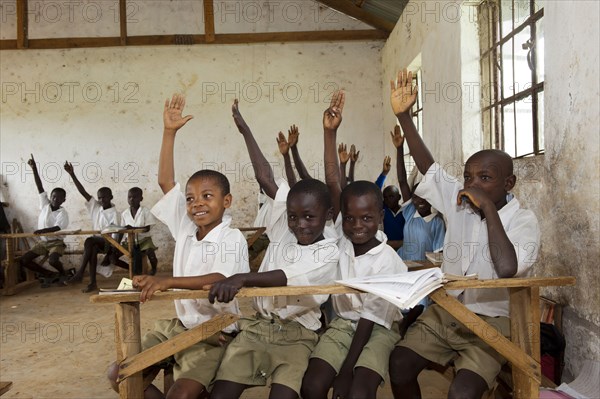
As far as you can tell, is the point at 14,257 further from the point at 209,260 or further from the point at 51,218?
the point at 209,260

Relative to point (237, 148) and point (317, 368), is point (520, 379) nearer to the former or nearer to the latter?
point (317, 368)

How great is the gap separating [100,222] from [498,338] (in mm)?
6202

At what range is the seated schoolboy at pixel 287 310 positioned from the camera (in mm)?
1855

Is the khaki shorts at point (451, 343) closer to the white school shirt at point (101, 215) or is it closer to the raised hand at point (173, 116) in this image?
the raised hand at point (173, 116)

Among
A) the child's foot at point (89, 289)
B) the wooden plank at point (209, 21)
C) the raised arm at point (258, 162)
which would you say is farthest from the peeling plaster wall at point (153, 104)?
the raised arm at point (258, 162)

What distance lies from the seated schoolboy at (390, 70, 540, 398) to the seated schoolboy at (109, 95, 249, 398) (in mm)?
722

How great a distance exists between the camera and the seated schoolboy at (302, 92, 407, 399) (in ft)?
6.14

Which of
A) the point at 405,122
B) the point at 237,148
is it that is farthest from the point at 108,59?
the point at 405,122

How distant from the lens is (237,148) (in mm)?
7895

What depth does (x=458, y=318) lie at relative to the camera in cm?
173

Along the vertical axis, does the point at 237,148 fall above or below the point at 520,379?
above

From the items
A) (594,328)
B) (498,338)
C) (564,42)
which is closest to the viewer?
(498,338)

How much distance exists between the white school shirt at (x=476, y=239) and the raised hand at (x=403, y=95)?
32 cm

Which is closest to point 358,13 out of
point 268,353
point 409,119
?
point 409,119
